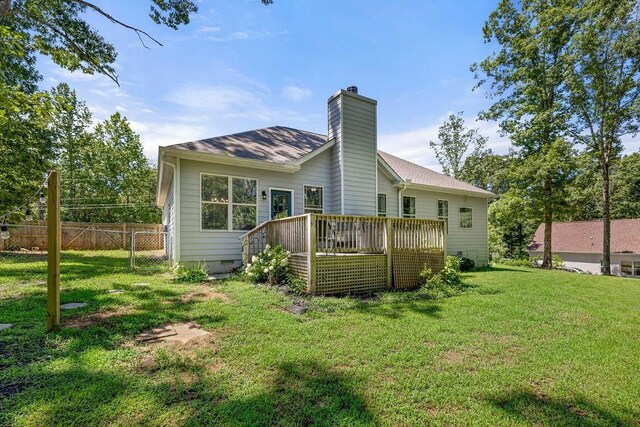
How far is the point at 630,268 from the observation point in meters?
20.7

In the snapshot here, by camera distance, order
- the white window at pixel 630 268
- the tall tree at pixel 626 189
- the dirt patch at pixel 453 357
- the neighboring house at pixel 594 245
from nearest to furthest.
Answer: the dirt patch at pixel 453 357 → the white window at pixel 630 268 → the neighboring house at pixel 594 245 → the tall tree at pixel 626 189

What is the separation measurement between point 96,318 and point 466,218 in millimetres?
14050

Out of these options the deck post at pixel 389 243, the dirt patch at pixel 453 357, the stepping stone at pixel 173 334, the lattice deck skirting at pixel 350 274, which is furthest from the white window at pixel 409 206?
the stepping stone at pixel 173 334

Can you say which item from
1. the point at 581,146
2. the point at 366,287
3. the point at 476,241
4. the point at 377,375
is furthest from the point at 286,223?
the point at 581,146

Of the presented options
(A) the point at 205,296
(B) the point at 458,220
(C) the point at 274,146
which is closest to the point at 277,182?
(C) the point at 274,146

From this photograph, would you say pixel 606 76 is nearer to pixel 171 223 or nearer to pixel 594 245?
pixel 594 245

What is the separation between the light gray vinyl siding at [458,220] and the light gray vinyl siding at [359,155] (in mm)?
2561

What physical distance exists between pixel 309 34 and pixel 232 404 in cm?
1041

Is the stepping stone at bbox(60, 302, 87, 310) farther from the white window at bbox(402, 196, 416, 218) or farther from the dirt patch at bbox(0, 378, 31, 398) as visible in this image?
the white window at bbox(402, 196, 416, 218)

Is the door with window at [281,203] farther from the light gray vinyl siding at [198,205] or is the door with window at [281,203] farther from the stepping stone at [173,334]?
the stepping stone at [173,334]

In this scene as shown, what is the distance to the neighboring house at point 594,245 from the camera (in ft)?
67.5

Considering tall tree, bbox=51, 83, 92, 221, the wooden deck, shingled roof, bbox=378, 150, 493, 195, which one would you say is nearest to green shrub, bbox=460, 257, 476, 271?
shingled roof, bbox=378, 150, 493, 195

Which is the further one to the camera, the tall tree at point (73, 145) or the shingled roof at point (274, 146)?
the tall tree at point (73, 145)

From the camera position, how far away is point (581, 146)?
15320 mm
